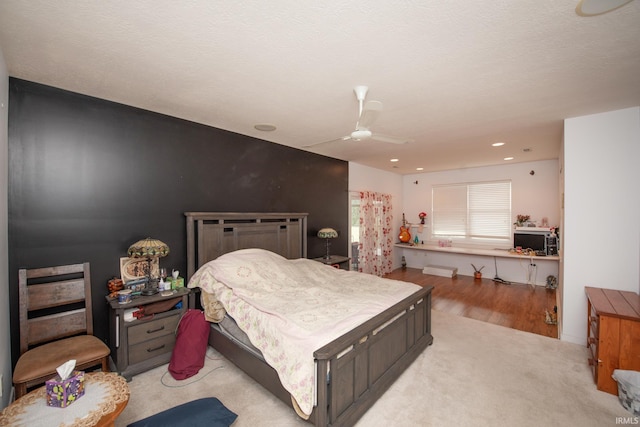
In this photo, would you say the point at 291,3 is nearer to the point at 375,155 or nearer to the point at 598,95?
the point at 598,95

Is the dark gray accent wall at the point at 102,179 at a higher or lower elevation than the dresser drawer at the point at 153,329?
higher

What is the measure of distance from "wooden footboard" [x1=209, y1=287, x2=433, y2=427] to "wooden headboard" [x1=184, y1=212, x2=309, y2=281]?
913 millimetres

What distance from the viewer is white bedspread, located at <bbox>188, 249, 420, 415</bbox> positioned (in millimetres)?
1815

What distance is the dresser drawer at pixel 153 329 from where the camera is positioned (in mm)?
2465

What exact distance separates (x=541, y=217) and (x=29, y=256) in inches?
300

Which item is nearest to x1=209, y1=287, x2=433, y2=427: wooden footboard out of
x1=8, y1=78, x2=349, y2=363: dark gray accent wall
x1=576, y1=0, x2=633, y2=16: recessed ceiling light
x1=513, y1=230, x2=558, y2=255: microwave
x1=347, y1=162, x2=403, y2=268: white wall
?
x1=8, y1=78, x2=349, y2=363: dark gray accent wall

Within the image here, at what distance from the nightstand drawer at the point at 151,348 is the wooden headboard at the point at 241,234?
0.68 metres

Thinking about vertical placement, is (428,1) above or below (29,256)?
above

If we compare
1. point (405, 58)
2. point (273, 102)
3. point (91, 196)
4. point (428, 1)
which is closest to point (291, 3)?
point (428, 1)

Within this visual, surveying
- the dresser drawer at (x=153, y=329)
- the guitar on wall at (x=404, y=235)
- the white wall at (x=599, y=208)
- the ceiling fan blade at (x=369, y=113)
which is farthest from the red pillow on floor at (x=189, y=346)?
the guitar on wall at (x=404, y=235)

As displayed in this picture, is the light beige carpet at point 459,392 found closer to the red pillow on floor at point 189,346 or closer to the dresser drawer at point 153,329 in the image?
the red pillow on floor at point 189,346

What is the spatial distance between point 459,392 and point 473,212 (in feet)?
16.1

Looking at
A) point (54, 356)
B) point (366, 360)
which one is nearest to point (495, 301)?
point (366, 360)

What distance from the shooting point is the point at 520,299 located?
4.71m
